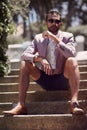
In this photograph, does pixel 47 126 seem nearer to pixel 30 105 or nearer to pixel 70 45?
pixel 30 105

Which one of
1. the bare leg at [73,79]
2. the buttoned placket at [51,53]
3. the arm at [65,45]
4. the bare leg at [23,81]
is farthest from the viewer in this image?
the buttoned placket at [51,53]

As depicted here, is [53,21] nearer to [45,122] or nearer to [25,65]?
[25,65]

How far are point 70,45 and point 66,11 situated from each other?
1128 inches

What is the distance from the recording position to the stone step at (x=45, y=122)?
5.02 meters

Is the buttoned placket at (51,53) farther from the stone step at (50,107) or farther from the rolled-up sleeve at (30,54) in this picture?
the stone step at (50,107)

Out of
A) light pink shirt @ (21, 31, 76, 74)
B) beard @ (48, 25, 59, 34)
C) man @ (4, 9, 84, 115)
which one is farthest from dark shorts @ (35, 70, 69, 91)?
beard @ (48, 25, 59, 34)

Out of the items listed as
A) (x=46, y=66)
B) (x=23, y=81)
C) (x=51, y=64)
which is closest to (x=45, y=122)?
(x=23, y=81)

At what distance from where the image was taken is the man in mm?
5199

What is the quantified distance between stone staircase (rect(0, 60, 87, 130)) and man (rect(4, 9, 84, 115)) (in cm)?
11

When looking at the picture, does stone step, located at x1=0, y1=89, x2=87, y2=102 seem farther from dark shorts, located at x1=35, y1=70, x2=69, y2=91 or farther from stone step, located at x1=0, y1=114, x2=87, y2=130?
stone step, located at x1=0, y1=114, x2=87, y2=130

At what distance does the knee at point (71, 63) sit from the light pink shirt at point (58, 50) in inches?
3.9

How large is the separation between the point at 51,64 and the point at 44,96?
558mm

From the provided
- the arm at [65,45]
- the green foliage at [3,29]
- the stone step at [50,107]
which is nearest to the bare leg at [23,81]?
the stone step at [50,107]

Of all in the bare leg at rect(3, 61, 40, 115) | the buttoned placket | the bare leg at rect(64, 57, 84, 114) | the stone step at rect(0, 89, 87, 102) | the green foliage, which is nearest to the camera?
the bare leg at rect(64, 57, 84, 114)
